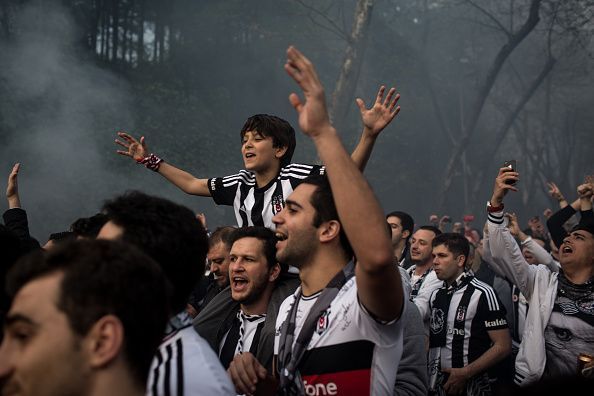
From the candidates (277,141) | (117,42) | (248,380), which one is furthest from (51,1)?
(248,380)

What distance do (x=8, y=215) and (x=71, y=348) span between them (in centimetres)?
366

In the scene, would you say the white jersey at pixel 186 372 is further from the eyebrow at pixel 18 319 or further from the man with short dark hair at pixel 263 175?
the man with short dark hair at pixel 263 175

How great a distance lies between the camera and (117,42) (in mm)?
17844

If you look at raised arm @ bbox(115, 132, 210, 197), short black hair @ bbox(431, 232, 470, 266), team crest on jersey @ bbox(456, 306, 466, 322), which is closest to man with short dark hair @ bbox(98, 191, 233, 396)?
raised arm @ bbox(115, 132, 210, 197)

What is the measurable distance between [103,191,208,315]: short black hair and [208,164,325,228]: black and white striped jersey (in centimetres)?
177

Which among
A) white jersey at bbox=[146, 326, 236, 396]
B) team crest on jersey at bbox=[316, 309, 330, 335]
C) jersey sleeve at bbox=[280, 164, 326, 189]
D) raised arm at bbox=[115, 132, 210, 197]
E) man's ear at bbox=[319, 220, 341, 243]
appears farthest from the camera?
raised arm at bbox=[115, 132, 210, 197]

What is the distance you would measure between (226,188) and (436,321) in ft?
7.30

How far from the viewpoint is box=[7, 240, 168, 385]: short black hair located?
1.63 meters

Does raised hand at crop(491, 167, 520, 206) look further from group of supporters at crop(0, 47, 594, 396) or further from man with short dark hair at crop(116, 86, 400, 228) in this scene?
man with short dark hair at crop(116, 86, 400, 228)

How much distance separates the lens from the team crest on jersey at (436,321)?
5.57 m

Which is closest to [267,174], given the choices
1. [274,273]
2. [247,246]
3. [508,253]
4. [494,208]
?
[247,246]

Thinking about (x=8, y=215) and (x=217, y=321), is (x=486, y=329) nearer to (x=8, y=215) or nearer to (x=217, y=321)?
(x=217, y=321)

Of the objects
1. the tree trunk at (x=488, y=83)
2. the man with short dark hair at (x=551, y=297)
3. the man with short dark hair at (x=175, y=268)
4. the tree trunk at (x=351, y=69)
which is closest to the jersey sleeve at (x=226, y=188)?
the man with short dark hair at (x=551, y=297)

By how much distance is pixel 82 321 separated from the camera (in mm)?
1615
